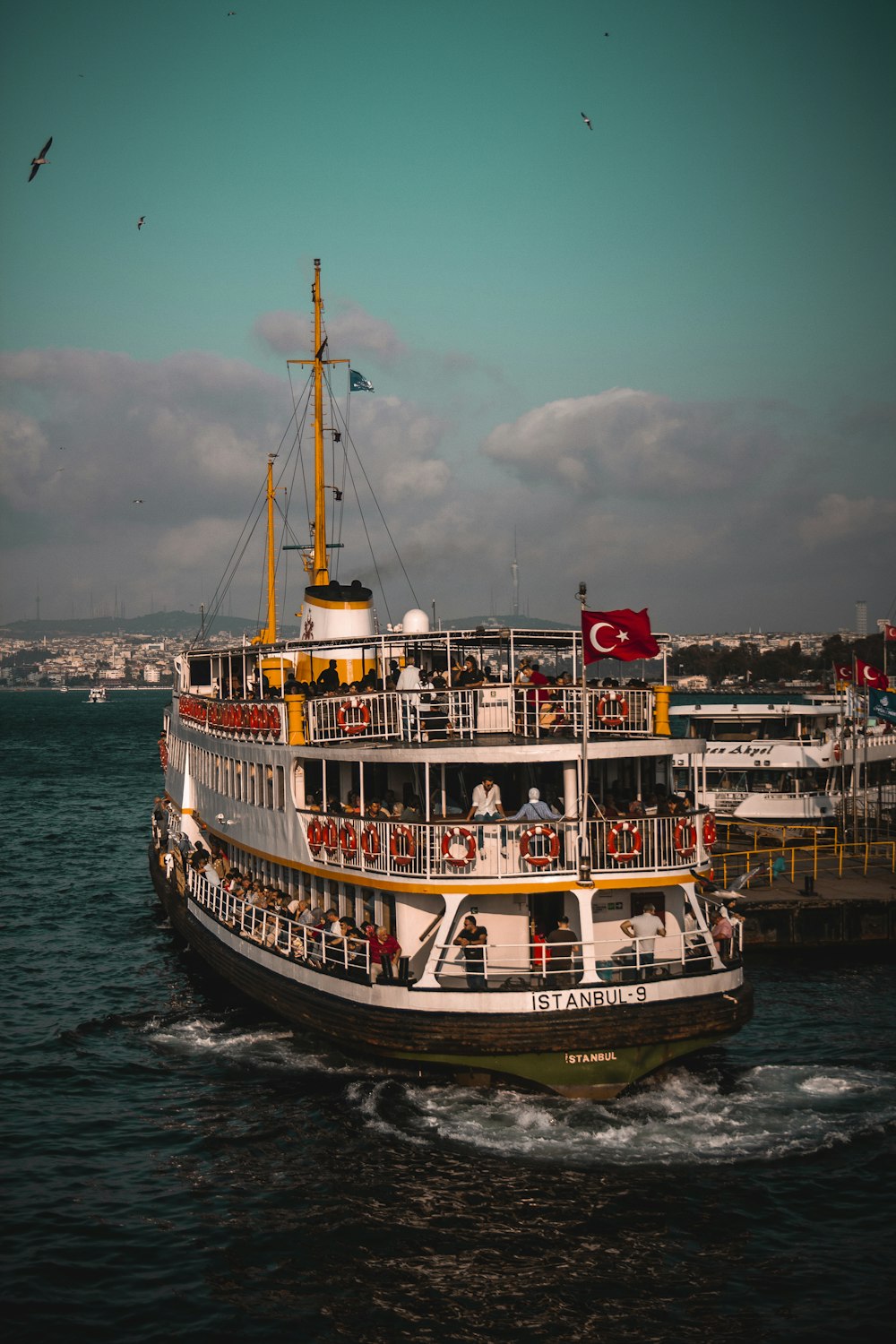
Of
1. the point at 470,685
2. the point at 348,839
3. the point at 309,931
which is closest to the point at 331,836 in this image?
the point at 348,839

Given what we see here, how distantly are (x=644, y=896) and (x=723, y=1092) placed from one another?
12.1ft

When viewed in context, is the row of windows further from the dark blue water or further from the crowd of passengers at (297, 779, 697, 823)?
the dark blue water

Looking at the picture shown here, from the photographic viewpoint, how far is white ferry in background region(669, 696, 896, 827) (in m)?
49.1

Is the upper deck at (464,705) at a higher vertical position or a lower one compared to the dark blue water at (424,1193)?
higher

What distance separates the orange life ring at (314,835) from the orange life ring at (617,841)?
231 inches

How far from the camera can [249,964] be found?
25.6m

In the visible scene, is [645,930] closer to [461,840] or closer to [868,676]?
[461,840]

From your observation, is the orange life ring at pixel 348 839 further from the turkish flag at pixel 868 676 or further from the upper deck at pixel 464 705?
the turkish flag at pixel 868 676

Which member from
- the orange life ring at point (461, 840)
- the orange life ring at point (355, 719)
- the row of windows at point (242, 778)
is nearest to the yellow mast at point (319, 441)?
the row of windows at point (242, 778)

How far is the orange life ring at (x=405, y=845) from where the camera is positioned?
820 inches

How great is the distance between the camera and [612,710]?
23797 mm

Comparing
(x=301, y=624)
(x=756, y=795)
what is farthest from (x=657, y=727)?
(x=756, y=795)

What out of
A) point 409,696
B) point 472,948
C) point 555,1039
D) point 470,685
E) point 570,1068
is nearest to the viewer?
point 555,1039

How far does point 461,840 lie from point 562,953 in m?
2.69
